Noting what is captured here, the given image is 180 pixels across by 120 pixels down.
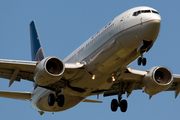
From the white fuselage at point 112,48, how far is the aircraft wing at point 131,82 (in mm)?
2128

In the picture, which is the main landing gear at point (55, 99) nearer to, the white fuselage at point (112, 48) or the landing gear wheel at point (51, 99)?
the landing gear wheel at point (51, 99)

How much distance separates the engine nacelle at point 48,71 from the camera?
24828mm

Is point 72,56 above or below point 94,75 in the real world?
above

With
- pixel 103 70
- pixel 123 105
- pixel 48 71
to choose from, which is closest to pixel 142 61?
pixel 103 70

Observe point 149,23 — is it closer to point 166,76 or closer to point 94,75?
point 94,75

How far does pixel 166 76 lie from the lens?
29078 millimetres

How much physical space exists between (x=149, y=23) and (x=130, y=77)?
7.52 m

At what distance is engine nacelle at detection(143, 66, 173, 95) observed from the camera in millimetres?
28800

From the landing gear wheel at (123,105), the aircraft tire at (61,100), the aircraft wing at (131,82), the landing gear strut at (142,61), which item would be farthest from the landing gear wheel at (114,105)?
the landing gear strut at (142,61)

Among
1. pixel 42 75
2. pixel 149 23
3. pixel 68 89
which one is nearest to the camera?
pixel 149 23

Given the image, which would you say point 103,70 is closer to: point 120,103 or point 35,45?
point 120,103

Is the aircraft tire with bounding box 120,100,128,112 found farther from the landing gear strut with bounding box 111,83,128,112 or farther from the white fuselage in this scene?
the white fuselage

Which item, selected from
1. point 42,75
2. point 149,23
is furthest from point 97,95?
point 149,23

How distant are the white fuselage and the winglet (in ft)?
27.0
